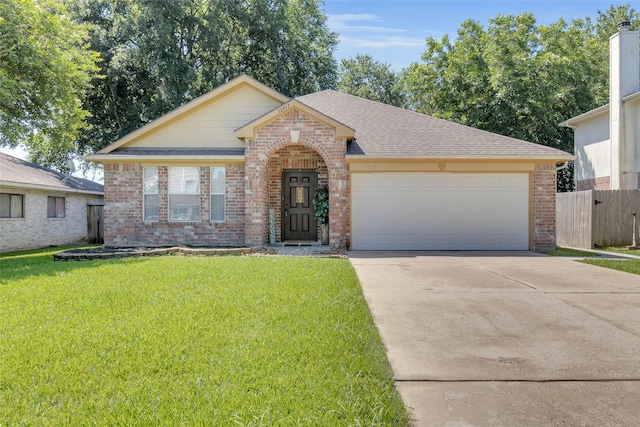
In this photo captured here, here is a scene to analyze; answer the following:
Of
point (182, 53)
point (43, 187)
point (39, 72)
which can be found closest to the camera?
point (39, 72)

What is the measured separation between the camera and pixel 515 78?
22.2m

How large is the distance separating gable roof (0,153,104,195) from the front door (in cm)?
862

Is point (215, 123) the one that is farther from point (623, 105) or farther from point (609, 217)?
point (623, 105)

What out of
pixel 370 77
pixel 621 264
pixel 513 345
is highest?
pixel 370 77

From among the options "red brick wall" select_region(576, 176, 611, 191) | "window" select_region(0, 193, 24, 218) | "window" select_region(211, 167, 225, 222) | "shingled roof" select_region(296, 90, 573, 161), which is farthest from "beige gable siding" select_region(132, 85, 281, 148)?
"red brick wall" select_region(576, 176, 611, 191)

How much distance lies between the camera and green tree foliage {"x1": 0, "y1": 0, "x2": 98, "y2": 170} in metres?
13.4

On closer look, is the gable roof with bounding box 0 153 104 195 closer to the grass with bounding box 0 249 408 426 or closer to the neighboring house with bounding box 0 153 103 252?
the neighboring house with bounding box 0 153 103 252

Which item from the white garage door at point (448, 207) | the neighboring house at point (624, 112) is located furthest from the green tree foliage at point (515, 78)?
the white garage door at point (448, 207)

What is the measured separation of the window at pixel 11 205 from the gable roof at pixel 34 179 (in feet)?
2.12

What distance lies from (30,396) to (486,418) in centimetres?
302

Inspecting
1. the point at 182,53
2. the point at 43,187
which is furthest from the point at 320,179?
the point at 182,53

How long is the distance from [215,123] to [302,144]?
3138mm

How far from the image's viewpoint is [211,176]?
12.8 metres

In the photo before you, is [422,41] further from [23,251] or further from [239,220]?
[23,251]
